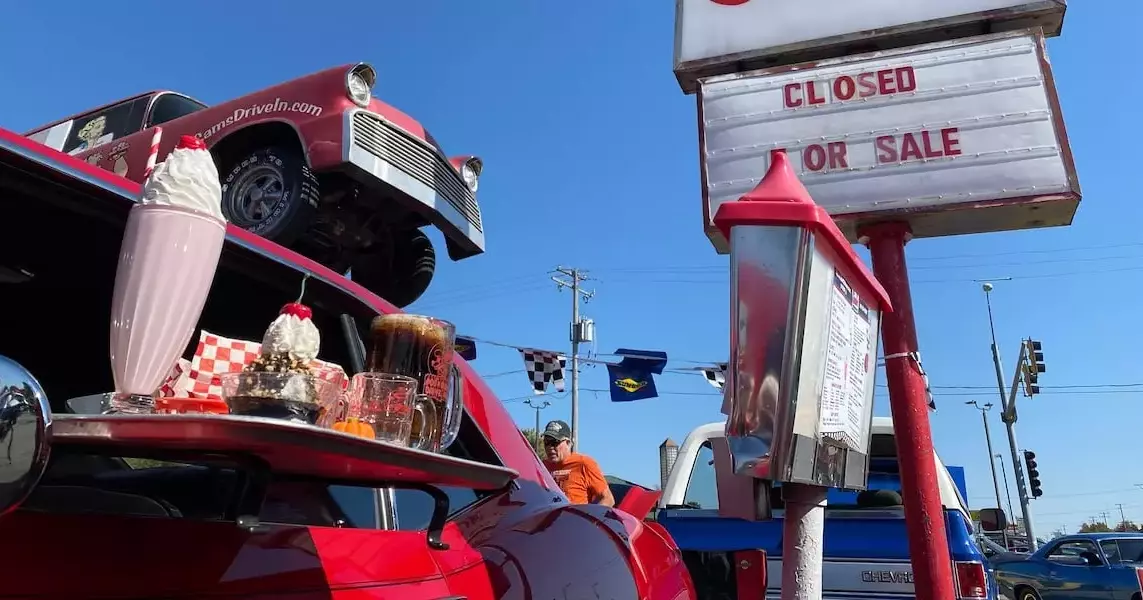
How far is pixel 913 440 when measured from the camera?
3.17m

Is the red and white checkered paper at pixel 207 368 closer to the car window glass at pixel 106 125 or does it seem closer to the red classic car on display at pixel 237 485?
the red classic car on display at pixel 237 485

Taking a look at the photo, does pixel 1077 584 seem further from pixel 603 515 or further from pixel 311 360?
pixel 311 360

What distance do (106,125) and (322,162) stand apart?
2479mm

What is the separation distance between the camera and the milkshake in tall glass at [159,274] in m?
1.00

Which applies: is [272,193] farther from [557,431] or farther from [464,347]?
[464,347]

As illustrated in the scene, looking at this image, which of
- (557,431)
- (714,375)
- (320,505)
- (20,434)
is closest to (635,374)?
(714,375)

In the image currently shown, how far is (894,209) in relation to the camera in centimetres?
359

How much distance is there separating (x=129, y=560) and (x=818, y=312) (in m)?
1.29

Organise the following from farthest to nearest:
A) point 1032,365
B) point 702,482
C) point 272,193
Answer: point 1032,365, point 702,482, point 272,193

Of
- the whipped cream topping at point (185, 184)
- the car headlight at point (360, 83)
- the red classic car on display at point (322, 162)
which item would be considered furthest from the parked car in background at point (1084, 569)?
the whipped cream topping at point (185, 184)

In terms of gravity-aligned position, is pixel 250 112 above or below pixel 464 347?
above

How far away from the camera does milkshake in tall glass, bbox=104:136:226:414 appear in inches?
39.4

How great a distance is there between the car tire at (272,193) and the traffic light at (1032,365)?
20.2 m

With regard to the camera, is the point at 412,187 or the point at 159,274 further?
the point at 412,187
